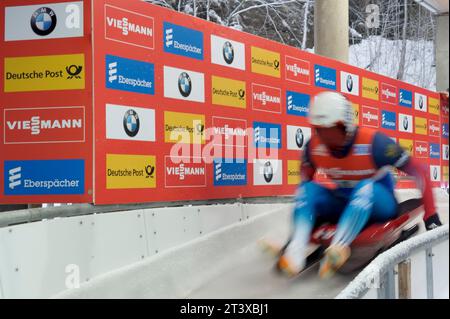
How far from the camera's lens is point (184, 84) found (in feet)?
16.6

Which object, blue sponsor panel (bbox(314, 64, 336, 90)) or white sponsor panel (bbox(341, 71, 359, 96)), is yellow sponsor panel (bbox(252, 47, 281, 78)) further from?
white sponsor panel (bbox(341, 71, 359, 96))

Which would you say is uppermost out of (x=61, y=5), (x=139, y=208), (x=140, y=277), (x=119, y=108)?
(x=61, y=5)

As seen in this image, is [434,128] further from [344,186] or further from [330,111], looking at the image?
[330,111]

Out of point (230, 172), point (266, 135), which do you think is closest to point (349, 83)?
point (266, 135)

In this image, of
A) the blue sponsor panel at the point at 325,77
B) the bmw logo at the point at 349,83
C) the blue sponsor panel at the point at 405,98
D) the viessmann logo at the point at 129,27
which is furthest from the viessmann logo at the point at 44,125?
the blue sponsor panel at the point at 405,98

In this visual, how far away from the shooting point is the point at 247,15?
780cm

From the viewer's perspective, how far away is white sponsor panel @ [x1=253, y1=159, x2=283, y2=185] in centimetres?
594

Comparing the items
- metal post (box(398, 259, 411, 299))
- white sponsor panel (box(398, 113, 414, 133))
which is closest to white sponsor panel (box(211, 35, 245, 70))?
metal post (box(398, 259, 411, 299))

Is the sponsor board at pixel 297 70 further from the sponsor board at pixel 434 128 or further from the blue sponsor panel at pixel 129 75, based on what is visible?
the sponsor board at pixel 434 128

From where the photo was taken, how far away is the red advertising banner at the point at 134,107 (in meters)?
4.21
